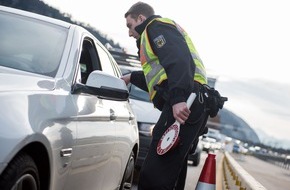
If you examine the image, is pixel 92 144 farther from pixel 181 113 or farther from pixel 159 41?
pixel 159 41

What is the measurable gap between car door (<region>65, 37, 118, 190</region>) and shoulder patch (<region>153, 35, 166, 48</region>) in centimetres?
56

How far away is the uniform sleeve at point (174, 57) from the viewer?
4.58 m

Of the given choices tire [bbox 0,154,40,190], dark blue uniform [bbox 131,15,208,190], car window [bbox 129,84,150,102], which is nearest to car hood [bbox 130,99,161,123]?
car window [bbox 129,84,150,102]

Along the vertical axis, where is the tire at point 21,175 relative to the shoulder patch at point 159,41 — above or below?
below

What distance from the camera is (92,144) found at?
4.46 metres

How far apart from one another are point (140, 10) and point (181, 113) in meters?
0.97

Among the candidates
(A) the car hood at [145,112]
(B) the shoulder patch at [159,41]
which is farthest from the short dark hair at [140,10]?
(A) the car hood at [145,112]

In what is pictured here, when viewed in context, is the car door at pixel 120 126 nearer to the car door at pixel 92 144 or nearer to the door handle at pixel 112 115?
the door handle at pixel 112 115

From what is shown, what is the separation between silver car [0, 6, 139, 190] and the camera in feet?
10.9

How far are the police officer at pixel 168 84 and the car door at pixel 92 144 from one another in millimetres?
355

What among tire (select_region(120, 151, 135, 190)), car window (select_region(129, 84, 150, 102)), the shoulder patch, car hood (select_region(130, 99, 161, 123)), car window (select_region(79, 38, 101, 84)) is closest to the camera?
the shoulder patch

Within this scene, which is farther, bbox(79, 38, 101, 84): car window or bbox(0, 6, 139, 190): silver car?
bbox(79, 38, 101, 84): car window

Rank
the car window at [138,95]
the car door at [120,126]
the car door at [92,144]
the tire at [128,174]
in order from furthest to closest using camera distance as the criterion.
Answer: the car window at [138,95]
the tire at [128,174]
the car door at [120,126]
the car door at [92,144]

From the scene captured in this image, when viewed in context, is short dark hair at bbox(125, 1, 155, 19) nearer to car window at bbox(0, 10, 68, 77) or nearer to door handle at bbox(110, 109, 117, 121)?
car window at bbox(0, 10, 68, 77)
